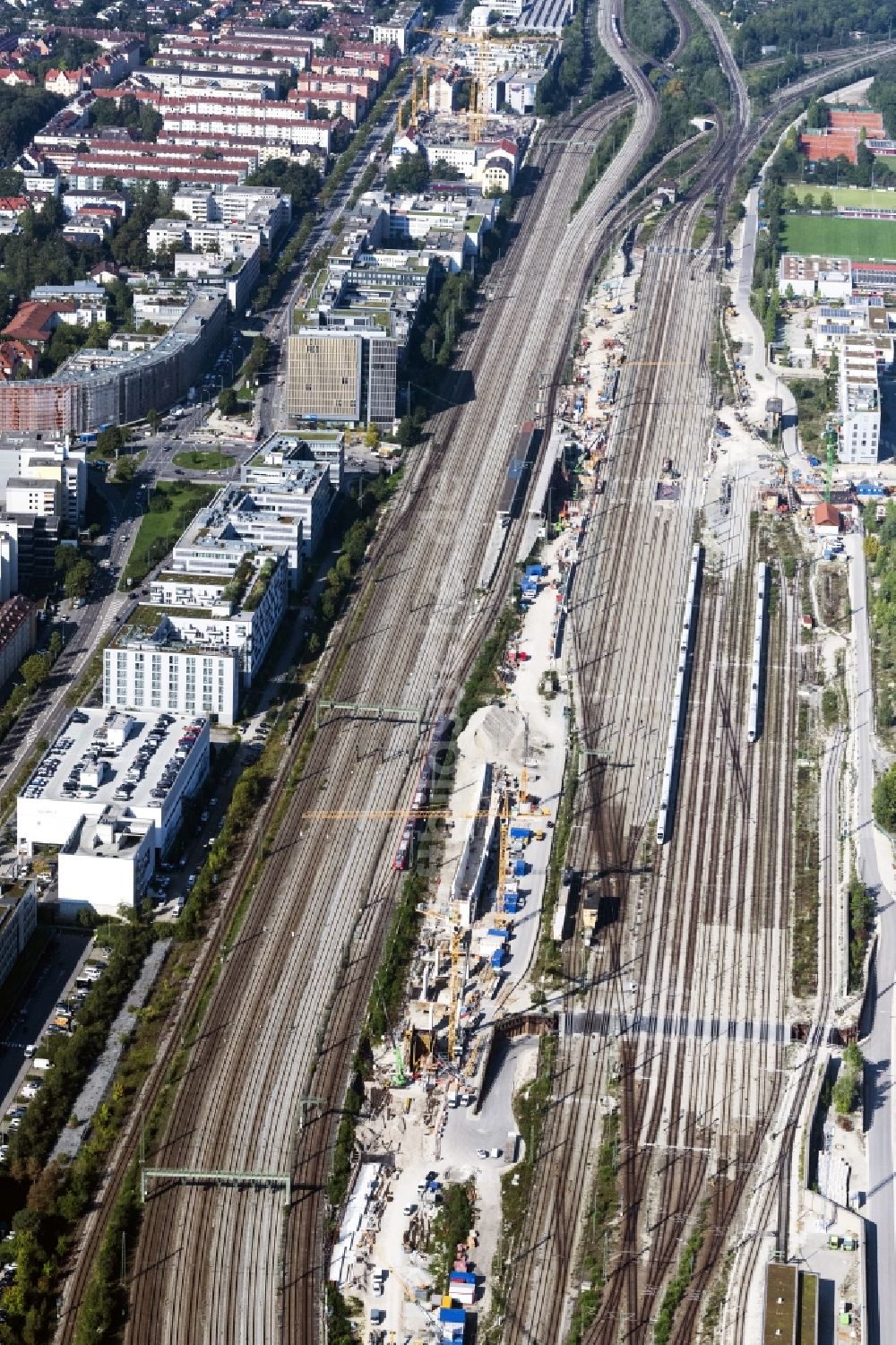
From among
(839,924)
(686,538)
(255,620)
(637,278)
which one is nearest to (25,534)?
(255,620)

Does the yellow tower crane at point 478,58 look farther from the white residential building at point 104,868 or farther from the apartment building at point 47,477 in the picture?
the white residential building at point 104,868

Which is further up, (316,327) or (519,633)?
(316,327)

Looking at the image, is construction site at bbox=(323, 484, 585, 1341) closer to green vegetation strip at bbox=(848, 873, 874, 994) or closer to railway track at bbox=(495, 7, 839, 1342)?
railway track at bbox=(495, 7, 839, 1342)

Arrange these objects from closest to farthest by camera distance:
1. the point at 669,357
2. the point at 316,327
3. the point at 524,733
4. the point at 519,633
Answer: the point at 524,733 < the point at 519,633 < the point at 316,327 < the point at 669,357

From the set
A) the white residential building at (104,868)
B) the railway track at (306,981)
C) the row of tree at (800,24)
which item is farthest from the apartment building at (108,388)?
the row of tree at (800,24)

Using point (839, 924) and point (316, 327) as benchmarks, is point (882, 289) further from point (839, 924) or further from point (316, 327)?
point (839, 924)

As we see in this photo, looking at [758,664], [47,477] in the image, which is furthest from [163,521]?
[758,664]

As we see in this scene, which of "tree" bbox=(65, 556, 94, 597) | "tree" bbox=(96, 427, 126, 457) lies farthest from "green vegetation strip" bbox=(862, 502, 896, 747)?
"tree" bbox=(96, 427, 126, 457)
